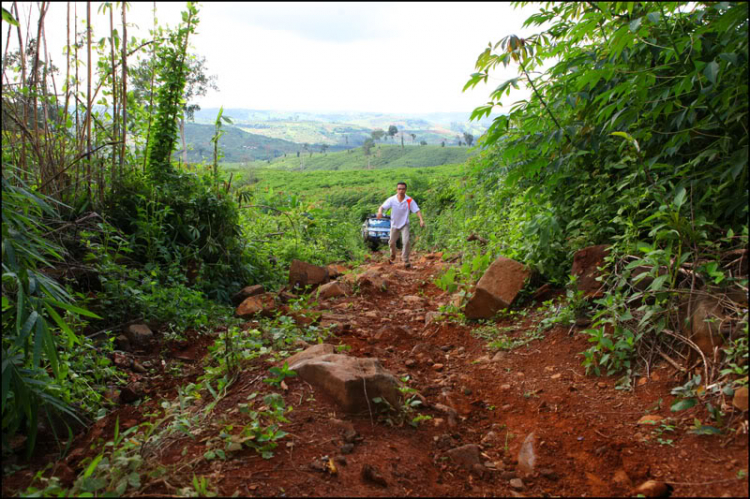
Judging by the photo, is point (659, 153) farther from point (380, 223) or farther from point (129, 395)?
point (380, 223)

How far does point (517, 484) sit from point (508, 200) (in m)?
5.61

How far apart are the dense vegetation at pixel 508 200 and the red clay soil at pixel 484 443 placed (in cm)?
24

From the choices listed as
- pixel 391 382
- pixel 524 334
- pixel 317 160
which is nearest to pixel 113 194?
pixel 391 382

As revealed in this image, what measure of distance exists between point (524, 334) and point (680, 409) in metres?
1.62

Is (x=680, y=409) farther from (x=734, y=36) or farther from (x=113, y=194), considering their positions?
(x=113, y=194)

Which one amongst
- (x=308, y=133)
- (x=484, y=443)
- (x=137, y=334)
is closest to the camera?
(x=484, y=443)

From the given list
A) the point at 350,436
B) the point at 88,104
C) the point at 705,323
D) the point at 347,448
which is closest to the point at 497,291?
the point at 705,323

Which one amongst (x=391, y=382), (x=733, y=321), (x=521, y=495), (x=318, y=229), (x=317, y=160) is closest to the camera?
(x=521, y=495)

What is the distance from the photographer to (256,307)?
482 centimetres

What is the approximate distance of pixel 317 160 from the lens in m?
90.6

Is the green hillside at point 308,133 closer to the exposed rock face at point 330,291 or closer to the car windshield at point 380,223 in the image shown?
the car windshield at point 380,223

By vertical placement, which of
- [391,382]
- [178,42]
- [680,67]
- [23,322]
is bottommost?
[391,382]

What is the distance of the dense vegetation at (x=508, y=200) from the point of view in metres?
2.48

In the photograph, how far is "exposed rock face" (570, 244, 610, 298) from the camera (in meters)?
3.60
